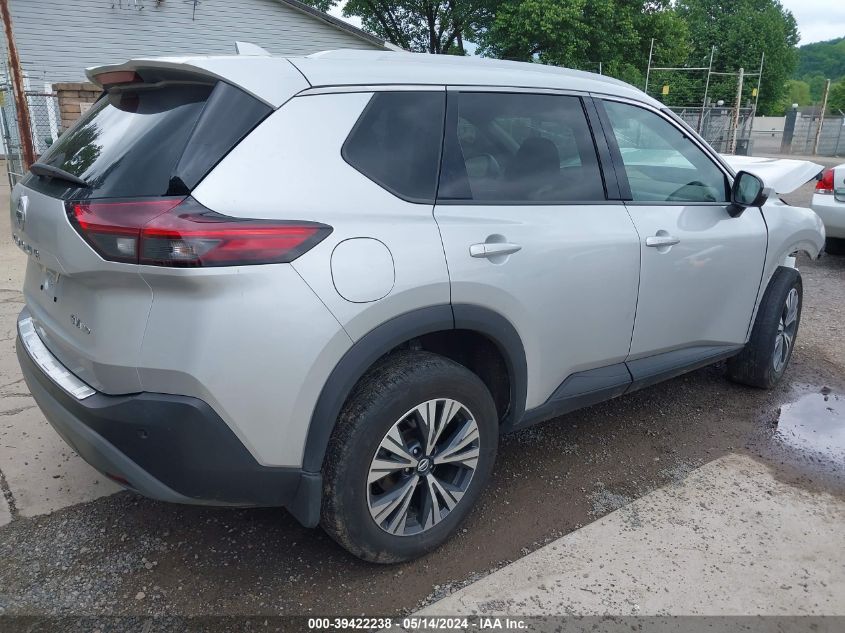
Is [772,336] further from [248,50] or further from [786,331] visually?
[248,50]

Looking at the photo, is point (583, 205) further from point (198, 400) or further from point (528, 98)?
point (198, 400)

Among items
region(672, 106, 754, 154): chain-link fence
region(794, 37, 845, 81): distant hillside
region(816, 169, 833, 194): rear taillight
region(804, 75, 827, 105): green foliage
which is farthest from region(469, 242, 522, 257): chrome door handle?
region(794, 37, 845, 81): distant hillside

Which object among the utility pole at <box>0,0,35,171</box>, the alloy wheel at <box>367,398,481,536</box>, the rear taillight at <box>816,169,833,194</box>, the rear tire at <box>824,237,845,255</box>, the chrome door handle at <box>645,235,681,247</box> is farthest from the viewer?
the utility pole at <box>0,0,35,171</box>

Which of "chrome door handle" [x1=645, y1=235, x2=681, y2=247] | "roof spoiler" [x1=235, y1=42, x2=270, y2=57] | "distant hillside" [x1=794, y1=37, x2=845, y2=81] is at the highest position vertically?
"distant hillside" [x1=794, y1=37, x2=845, y2=81]

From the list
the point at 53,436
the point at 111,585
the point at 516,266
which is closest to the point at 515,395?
the point at 516,266

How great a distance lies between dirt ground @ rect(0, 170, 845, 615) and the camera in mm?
2443

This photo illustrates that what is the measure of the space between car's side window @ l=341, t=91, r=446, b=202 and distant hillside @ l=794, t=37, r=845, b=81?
126 meters

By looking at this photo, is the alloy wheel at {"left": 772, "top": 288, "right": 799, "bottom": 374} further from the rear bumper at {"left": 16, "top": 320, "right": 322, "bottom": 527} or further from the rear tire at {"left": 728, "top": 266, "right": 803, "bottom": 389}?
the rear bumper at {"left": 16, "top": 320, "right": 322, "bottom": 527}

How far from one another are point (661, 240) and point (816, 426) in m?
1.70

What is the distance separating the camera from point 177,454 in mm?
2055

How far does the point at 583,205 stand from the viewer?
3.00 metres

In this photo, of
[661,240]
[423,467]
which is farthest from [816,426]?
[423,467]

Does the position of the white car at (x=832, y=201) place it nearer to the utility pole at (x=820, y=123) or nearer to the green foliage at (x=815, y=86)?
the utility pole at (x=820, y=123)

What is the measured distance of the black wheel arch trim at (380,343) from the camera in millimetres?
2184
